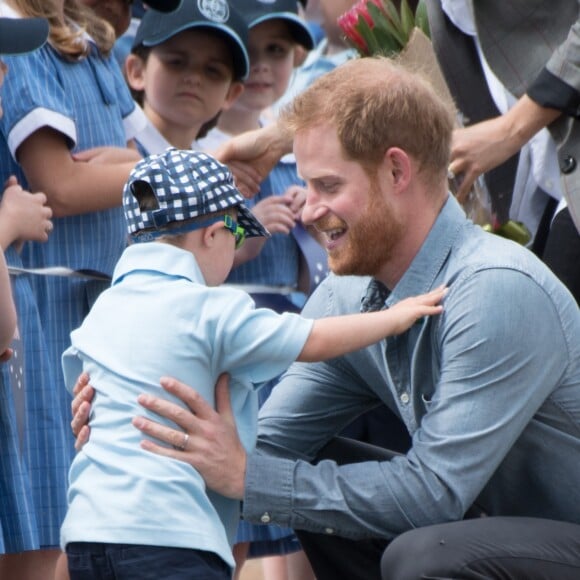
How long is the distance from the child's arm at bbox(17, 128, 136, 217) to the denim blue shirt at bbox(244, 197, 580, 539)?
1021 mm

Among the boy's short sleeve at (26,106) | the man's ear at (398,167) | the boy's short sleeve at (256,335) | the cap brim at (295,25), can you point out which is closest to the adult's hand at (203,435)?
the boy's short sleeve at (256,335)

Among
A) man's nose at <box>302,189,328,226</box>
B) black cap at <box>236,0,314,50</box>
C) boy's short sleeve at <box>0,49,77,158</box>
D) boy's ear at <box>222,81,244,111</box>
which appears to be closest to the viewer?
man's nose at <box>302,189,328,226</box>

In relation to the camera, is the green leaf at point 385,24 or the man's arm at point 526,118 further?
the green leaf at point 385,24

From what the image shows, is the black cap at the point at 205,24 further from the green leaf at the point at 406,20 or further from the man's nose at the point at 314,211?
the man's nose at the point at 314,211

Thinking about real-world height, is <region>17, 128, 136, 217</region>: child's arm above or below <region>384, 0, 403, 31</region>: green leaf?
below

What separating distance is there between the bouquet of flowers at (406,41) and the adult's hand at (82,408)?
1.50 m

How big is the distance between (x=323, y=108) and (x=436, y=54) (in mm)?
1138

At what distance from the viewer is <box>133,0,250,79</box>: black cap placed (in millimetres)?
4504

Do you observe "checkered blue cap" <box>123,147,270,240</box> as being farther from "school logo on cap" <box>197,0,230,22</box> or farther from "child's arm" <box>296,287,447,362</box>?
"school logo on cap" <box>197,0,230,22</box>

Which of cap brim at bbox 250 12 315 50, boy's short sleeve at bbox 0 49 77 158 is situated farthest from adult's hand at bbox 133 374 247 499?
cap brim at bbox 250 12 315 50

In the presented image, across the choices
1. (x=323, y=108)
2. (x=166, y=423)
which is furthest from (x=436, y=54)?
(x=166, y=423)

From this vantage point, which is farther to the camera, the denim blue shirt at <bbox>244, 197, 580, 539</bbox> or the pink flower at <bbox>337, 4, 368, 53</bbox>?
the pink flower at <bbox>337, 4, 368, 53</bbox>

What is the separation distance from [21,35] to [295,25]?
71.9 inches

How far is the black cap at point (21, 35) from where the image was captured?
10.7 ft
